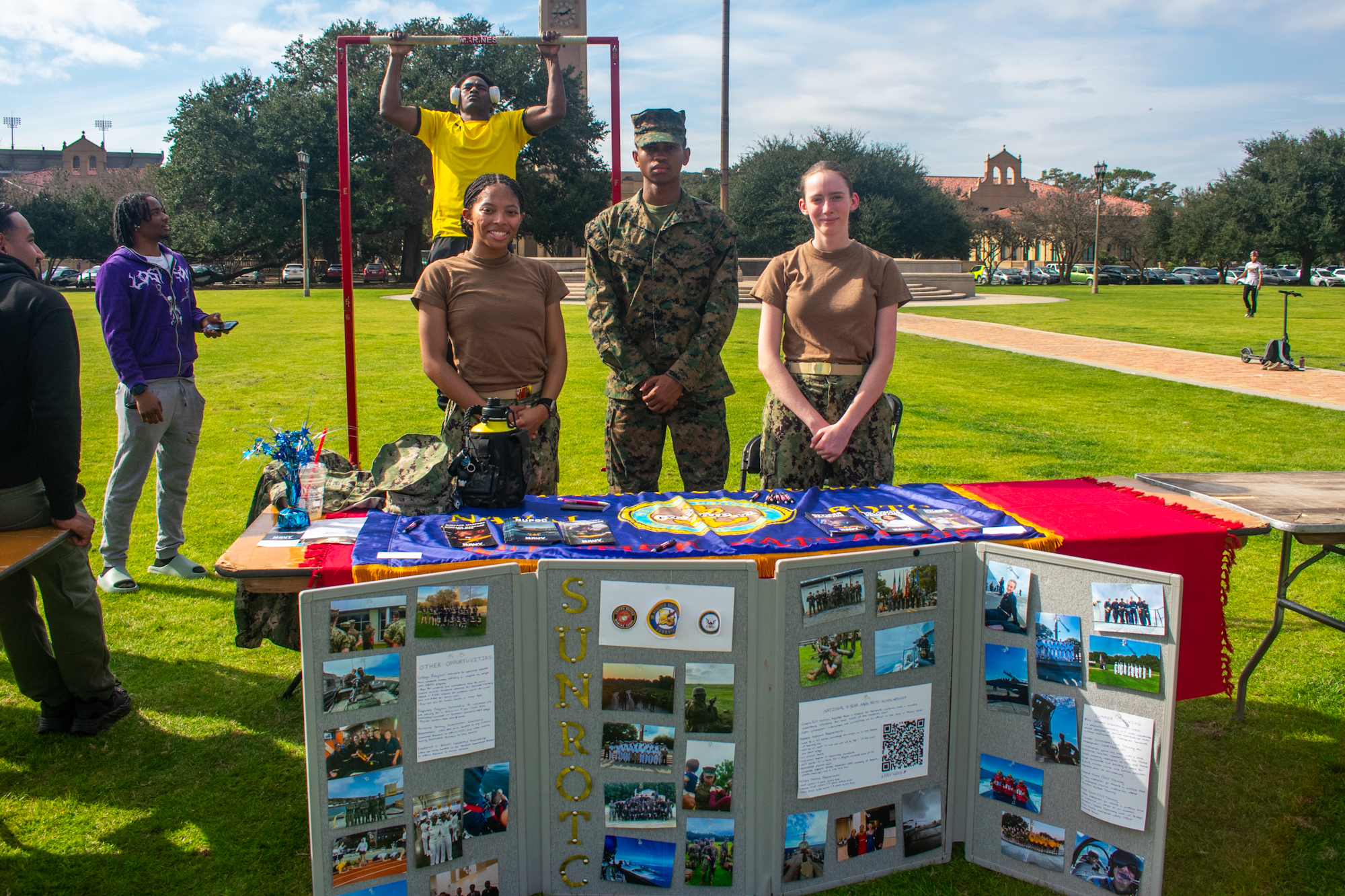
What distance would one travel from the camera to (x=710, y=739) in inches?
93.2

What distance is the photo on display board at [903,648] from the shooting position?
2.48m

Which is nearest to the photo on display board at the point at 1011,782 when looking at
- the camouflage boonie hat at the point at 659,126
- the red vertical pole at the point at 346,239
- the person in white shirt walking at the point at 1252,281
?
the camouflage boonie hat at the point at 659,126

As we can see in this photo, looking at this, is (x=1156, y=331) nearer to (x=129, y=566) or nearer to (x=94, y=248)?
(x=129, y=566)

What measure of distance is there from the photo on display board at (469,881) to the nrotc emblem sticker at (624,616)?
72 centimetres

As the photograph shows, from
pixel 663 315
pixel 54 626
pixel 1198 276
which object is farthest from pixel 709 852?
pixel 1198 276

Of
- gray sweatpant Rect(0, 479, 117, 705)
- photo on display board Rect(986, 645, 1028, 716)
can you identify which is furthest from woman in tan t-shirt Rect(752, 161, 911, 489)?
gray sweatpant Rect(0, 479, 117, 705)

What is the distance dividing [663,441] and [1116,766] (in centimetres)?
229

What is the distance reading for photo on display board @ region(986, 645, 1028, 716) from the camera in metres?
2.51

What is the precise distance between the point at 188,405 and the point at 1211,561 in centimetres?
478

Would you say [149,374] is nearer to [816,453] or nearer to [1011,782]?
[816,453]

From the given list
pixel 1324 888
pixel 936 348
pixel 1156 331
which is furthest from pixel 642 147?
pixel 1156 331

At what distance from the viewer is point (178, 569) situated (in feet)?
16.6

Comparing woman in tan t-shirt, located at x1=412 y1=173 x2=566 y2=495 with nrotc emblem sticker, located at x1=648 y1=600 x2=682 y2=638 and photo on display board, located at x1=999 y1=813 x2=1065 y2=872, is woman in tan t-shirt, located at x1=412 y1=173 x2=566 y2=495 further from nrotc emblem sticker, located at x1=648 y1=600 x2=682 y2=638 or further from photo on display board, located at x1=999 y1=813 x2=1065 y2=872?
photo on display board, located at x1=999 y1=813 x2=1065 y2=872

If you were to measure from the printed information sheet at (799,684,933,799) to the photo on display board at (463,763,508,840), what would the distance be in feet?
2.58
